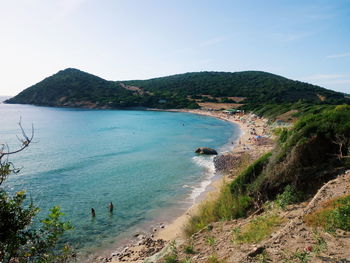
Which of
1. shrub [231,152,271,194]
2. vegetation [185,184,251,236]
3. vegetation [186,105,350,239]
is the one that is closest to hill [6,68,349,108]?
vegetation [186,105,350,239]

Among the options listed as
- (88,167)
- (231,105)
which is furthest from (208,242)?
(231,105)

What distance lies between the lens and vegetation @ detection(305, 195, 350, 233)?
300 inches

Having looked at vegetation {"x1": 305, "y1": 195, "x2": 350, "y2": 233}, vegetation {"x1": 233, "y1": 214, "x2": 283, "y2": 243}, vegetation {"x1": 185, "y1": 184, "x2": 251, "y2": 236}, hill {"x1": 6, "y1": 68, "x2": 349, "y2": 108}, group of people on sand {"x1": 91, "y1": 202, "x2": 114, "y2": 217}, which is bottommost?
group of people on sand {"x1": 91, "y1": 202, "x2": 114, "y2": 217}

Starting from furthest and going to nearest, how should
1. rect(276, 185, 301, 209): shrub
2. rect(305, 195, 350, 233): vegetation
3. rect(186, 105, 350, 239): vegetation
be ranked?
rect(186, 105, 350, 239): vegetation → rect(276, 185, 301, 209): shrub → rect(305, 195, 350, 233): vegetation

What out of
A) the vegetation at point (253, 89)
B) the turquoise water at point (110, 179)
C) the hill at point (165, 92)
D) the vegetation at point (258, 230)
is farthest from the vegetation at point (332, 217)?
the hill at point (165, 92)

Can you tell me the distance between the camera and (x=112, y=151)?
43.1 m

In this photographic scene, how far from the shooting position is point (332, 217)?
7891mm

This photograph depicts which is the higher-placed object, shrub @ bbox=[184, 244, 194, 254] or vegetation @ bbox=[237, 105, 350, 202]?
vegetation @ bbox=[237, 105, 350, 202]

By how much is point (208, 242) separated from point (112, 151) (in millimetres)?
34918

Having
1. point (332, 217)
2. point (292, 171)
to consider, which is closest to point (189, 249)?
point (332, 217)

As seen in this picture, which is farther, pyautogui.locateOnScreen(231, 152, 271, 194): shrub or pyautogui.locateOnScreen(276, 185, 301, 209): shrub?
pyautogui.locateOnScreen(231, 152, 271, 194): shrub

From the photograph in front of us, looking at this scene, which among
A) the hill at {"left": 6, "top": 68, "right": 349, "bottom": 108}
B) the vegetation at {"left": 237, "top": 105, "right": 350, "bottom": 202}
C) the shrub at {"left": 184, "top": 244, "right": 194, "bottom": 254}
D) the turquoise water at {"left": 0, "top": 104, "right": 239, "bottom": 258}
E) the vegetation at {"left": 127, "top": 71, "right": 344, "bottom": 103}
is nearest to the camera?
the shrub at {"left": 184, "top": 244, "right": 194, "bottom": 254}

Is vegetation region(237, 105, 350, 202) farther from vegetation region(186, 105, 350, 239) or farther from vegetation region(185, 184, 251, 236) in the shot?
vegetation region(185, 184, 251, 236)

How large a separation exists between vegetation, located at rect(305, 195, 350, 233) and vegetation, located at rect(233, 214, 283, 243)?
1.32 meters
